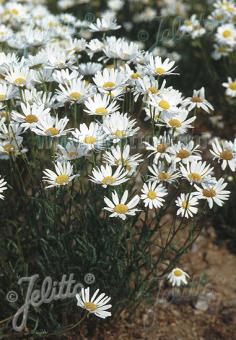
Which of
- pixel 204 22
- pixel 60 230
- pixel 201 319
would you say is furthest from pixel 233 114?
pixel 60 230

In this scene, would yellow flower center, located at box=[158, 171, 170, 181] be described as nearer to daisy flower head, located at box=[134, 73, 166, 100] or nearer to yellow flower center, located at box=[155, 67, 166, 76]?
daisy flower head, located at box=[134, 73, 166, 100]

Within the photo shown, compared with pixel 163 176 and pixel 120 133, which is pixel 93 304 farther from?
pixel 120 133

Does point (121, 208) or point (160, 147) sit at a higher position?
point (160, 147)

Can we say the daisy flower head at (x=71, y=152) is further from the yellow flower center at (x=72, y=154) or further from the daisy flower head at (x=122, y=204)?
the daisy flower head at (x=122, y=204)

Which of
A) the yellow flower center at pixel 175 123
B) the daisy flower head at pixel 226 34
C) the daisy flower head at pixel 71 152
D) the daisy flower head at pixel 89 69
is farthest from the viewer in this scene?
the daisy flower head at pixel 226 34

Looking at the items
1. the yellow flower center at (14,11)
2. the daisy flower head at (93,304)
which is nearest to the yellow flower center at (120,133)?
the daisy flower head at (93,304)

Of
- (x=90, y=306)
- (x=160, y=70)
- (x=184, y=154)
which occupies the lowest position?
(x=90, y=306)

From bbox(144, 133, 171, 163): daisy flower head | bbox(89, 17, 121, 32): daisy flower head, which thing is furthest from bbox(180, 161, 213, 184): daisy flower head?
bbox(89, 17, 121, 32): daisy flower head

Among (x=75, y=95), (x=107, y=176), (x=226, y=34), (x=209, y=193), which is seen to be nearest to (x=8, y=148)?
(x=75, y=95)
